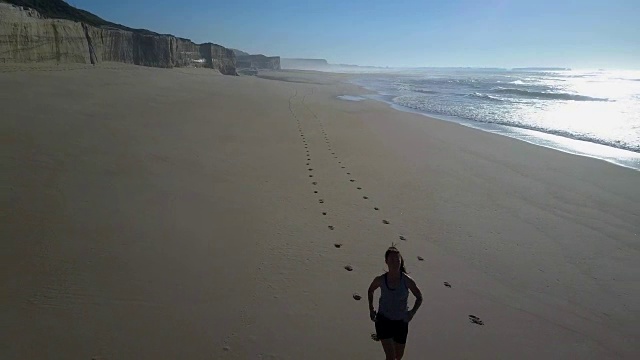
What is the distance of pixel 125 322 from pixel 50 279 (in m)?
1.00

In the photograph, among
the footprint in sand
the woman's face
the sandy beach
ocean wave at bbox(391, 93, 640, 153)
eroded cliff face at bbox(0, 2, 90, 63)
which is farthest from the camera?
eroded cliff face at bbox(0, 2, 90, 63)

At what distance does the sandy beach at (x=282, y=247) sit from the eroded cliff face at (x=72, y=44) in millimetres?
10286

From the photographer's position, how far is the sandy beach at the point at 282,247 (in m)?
3.24

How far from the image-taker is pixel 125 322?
3.16 m

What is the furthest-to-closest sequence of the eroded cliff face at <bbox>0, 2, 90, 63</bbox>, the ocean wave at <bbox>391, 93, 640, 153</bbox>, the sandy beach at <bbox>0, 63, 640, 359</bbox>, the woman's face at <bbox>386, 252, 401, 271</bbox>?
the eroded cliff face at <bbox>0, 2, 90, 63</bbox> → the ocean wave at <bbox>391, 93, 640, 153</bbox> → the sandy beach at <bbox>0, 63, 640, 359</bbox> → the woman's face at <bbox>386, 252, 401, 271</bbox>

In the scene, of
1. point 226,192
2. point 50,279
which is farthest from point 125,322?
point 226,192

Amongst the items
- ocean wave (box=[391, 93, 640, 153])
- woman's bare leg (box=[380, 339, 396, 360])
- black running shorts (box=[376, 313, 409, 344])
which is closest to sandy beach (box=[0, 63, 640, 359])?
woman's bare leg (box=[380, 339, 396, 360])

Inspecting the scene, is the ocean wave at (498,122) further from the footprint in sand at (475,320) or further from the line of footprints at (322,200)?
the footprint in sand at (475,320)

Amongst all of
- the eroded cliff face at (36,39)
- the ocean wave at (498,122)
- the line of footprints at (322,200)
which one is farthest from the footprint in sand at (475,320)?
the eroded cliff face at (36,39)

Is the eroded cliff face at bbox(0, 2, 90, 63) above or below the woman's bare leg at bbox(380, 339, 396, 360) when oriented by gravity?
above

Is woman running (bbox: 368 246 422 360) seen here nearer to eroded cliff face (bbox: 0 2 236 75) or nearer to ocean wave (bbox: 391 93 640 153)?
ocean wave (bbox: 391 93 640 153)

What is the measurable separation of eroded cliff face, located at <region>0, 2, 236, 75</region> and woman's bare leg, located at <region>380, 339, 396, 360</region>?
19.8 m

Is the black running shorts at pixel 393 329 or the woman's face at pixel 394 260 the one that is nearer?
the woman's face at pixel 394 260

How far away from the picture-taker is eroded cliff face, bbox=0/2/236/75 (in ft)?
54.2
